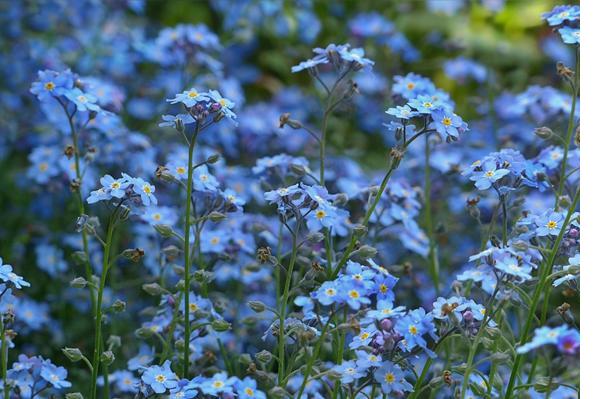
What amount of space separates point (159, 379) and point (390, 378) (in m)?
0.66

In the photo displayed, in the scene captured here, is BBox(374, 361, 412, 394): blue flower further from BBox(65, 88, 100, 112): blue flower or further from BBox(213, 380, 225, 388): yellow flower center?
BBox(65, 88, 100, 112): blue flower

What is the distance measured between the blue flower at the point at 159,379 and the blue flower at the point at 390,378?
1.93 feet

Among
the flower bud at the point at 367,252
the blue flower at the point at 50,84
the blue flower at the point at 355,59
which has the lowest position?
the flower bud at the point at 367,252

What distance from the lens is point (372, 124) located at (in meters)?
5.50

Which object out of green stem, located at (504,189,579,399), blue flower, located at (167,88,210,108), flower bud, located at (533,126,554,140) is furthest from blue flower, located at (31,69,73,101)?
green stem, located at (504,189,579,399)

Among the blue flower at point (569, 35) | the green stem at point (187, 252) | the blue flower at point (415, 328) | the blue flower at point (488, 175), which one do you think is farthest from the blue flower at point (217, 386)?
the blue flower at point (569, 35)

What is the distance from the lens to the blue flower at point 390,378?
2.58m

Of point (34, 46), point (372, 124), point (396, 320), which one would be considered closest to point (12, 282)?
point (396, 320)

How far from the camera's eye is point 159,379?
2.68m

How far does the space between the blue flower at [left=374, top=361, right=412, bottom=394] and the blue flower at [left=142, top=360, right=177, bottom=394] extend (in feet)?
1.93

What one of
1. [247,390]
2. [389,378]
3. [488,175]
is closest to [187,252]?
[247,390]

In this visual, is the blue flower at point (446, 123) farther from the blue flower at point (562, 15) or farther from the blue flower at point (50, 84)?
the blue flower at point (50, 84)

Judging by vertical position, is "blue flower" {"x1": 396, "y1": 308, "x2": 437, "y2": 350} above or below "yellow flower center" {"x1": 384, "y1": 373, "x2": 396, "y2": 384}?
above

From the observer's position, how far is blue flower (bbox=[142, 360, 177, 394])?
2645 mm
